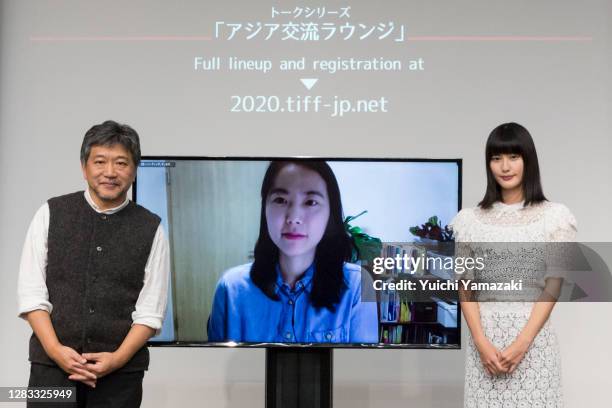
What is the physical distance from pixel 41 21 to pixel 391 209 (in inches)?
79.7

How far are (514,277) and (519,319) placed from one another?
0.15m

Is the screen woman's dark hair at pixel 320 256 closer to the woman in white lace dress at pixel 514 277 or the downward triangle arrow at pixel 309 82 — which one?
the woman in white lace dress at pixel 514 277

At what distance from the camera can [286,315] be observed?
2.38 meters

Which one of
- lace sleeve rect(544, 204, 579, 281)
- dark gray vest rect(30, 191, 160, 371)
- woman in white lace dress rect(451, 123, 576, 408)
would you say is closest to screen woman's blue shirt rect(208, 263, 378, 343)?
woman in white lace dress rect(451, 123, 576, 408)

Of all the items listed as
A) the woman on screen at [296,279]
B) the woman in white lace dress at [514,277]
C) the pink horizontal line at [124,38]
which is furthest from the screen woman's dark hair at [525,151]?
the pink horizontal line at [124,38]

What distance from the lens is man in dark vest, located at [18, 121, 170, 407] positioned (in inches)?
72.9

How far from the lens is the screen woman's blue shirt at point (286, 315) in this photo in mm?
2377

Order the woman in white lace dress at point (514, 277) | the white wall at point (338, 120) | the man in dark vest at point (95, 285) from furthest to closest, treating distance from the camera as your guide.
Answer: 1. the white wall at point (338, 120)
2. the woman in white lace dress at point (514, 277)
3. the man in dark vest at point (95, 285)

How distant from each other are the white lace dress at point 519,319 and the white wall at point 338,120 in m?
0.94

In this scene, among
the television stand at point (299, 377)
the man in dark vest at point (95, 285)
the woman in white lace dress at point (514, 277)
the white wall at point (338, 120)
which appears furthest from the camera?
the white wall at point (338, 120)

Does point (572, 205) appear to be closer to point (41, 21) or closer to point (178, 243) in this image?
point (178, 243)

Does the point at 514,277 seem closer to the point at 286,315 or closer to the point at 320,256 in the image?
the point at 320,256

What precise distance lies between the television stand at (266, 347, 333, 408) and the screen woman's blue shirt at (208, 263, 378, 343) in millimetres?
55

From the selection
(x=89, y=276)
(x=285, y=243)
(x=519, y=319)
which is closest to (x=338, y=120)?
(x=285, y=243)
